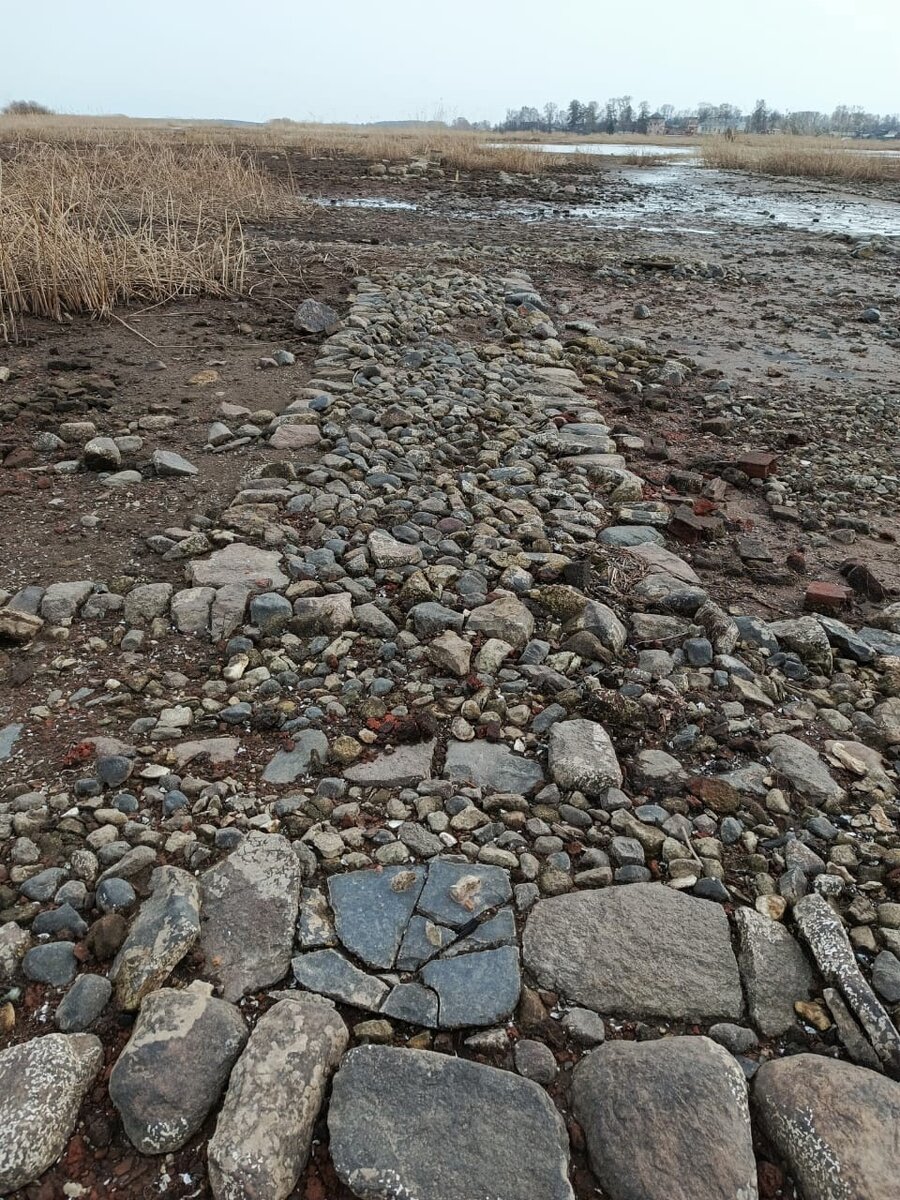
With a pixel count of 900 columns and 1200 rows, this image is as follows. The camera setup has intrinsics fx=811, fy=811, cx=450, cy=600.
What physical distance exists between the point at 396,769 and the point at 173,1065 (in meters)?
0.95

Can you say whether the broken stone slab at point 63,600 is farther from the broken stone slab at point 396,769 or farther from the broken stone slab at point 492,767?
the broken stone slab at point 492,767

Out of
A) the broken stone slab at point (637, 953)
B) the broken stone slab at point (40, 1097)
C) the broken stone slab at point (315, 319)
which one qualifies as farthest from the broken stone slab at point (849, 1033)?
the broken stone slab at point (315, 319)

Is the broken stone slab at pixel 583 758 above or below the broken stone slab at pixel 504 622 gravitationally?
below

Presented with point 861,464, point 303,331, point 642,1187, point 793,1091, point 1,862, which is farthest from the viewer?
point 303,331

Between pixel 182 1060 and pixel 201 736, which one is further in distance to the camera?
pixel 201 736

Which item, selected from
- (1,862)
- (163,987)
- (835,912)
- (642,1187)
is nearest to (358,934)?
(163,987)

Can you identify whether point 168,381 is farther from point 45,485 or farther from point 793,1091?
point 793,1091

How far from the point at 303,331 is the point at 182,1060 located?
558cm

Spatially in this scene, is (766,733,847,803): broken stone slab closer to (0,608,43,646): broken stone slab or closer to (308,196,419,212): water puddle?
(0,608,43,646): broken stone slab

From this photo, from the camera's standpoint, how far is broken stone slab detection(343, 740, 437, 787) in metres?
2.25

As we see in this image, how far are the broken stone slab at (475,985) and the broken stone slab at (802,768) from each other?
1.00 metres

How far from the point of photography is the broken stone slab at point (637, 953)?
1.70 meters

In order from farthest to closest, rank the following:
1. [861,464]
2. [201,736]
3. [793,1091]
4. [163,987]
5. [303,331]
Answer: [303,331], [861,464], [201,736], [163,987], [793,1091]

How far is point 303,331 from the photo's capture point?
245 inches
